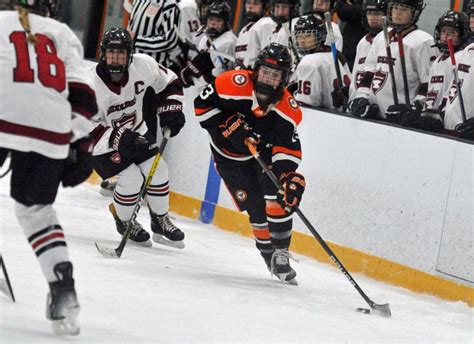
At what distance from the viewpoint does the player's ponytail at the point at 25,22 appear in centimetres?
355

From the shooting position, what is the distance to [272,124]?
17.9ft

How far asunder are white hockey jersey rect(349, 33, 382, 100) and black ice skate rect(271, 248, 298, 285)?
1.30m

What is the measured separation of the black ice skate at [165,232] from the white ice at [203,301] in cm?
5

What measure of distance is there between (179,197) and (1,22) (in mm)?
3810

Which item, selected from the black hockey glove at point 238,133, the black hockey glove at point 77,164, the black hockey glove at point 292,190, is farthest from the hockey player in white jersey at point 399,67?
the black hockey glove at point 77,164

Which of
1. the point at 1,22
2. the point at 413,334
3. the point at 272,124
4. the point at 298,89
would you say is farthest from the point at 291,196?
the point at 1,22

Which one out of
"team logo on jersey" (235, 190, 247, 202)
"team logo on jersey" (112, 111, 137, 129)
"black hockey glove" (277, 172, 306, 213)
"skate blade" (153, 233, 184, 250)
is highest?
"black hockey glove" (277, 172, 306, 213)

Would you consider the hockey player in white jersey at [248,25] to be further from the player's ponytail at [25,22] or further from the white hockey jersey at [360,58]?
the player's ponytail at [25,22]

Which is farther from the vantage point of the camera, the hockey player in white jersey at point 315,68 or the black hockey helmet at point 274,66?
the hockey player in white jersey at point 315,68

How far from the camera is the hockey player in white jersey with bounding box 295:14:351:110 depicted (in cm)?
648

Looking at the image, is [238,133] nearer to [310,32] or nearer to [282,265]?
[282,265]

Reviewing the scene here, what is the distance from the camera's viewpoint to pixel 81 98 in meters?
3.72

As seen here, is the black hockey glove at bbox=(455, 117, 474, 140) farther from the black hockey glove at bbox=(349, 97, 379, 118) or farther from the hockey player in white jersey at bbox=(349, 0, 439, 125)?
the black hockey glove at bbox=(349, 97, 379, 118)

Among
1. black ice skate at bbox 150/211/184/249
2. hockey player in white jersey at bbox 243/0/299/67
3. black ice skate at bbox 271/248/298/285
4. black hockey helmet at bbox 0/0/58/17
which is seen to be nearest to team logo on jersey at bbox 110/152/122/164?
black ice skate at bbox 150/211/184/249
